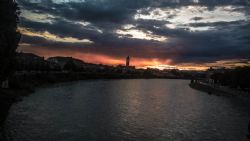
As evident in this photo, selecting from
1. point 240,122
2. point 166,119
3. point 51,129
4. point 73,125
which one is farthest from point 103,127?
→ point 240,122

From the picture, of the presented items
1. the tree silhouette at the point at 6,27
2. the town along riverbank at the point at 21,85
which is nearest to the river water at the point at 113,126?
the town along riverbank at the point at 21,85

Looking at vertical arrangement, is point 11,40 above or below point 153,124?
above

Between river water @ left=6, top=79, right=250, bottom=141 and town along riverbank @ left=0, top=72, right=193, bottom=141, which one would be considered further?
town along riverbank @ left=0, top=72, right=193, bottom=141

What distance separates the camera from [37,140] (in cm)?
3556

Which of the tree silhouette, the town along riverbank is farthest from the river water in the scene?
the tree silhouette

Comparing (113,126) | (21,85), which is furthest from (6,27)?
(21,85)

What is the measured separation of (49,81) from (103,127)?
109m

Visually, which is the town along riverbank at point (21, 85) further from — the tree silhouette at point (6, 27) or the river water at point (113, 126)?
the tree silhouette at point (6, 27)

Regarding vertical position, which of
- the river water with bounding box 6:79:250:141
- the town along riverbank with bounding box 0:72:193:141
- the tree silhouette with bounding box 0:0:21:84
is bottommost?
the river water with bounding box 6:79:250:141

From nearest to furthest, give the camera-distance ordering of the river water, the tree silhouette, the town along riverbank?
the tree silhouette
the river water
the town along riverbank

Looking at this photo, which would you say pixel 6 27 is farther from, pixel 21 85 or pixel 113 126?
pixel 21 85

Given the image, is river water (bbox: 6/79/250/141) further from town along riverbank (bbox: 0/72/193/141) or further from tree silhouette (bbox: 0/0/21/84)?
tree silhouette (bbox: 0/0/21/84)

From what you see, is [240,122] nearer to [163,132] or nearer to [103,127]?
[163,132]

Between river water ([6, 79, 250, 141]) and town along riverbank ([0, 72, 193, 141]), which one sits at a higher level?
town along riverbank ([0, 72, 193, 141])
